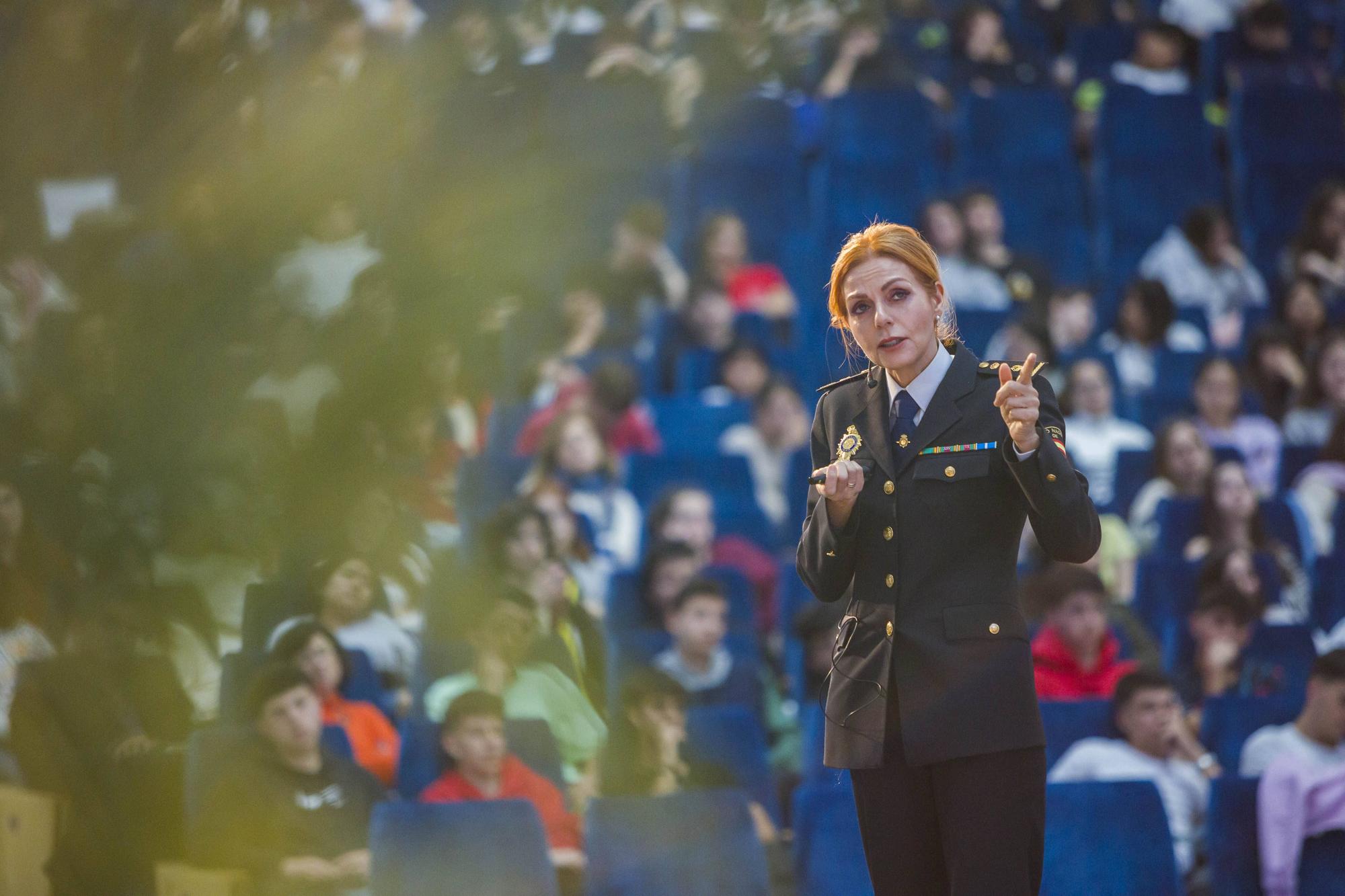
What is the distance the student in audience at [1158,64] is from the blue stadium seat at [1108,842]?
8.47 ft

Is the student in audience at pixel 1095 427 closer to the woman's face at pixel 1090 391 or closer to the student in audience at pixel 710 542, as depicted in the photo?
the woman's face at pixel 1090 391

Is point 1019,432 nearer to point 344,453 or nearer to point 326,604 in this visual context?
point 344,453

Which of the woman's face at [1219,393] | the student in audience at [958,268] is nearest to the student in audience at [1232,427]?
the woman's face at [1219,393]

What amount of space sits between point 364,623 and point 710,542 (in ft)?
1.87

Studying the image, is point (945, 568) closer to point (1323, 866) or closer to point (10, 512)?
point (10, 512)

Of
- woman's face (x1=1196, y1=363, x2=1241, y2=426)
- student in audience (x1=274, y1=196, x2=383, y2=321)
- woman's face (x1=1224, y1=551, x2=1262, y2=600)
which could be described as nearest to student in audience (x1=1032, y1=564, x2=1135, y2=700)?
woman's face (x1=1224, y1=551, x2=1262, y2=600)

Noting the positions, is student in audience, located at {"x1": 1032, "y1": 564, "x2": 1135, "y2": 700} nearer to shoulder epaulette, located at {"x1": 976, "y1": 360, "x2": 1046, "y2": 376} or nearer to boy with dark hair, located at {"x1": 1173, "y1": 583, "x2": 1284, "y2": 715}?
boy with dark hair, located at {"x1": 1173, "y1": 583, "x2": 1284, "y2": 715}

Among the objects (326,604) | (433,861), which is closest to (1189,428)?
(326,604)

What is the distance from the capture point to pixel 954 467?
776mm

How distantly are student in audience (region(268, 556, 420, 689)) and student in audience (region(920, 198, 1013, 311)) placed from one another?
147cm

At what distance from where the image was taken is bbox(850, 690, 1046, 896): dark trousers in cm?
73

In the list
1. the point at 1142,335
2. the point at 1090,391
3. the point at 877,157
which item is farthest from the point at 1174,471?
the point at 877,157

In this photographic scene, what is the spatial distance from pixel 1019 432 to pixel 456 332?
1.42 metres

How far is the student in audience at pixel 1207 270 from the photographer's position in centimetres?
318
